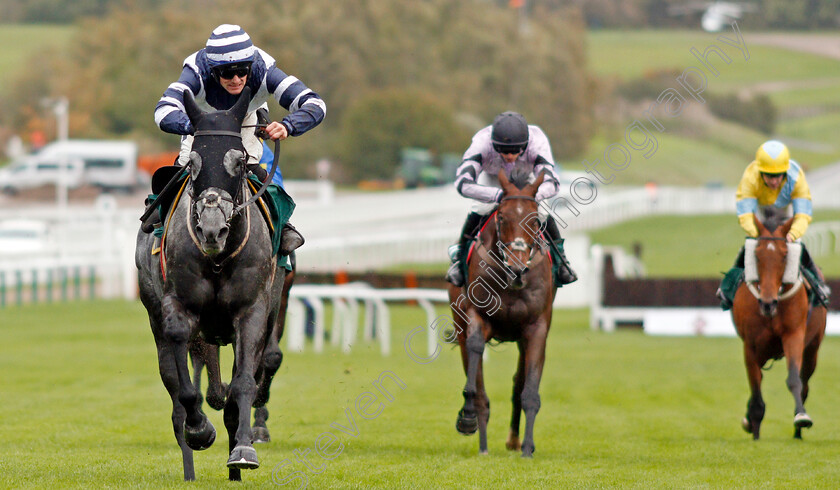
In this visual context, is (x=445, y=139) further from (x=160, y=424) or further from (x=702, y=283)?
(x=160, y=424)

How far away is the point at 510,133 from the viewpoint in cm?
934

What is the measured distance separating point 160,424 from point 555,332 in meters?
12.4

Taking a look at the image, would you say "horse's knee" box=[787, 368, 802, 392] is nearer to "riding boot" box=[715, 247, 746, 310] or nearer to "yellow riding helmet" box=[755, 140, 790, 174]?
"riding boot" box=[715, 247, 746, 310]

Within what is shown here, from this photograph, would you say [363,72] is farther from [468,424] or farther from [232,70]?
[232,70]

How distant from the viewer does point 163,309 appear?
22.4 feet

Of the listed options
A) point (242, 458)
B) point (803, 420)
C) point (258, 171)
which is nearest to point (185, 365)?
point (242, 458)

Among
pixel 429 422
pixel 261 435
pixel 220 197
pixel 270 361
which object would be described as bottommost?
pixel 429 422

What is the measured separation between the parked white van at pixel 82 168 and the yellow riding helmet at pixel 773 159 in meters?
45.8

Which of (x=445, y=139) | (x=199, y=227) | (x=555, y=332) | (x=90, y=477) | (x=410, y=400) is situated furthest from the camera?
(x=445, y=139)

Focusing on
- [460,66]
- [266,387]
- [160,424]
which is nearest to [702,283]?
[160,424]

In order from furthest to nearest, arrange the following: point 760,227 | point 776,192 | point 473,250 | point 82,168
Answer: point 82,168 → point 776,192 → point 760,227 → point 473,250

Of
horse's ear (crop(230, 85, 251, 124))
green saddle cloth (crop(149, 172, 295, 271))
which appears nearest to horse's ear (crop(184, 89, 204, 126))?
horse's ear (crop(230, 85, 251, 124))

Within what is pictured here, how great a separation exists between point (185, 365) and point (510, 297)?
285 cm

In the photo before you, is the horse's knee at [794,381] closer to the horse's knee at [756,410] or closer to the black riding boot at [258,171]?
the horse's knee at [756,410]
